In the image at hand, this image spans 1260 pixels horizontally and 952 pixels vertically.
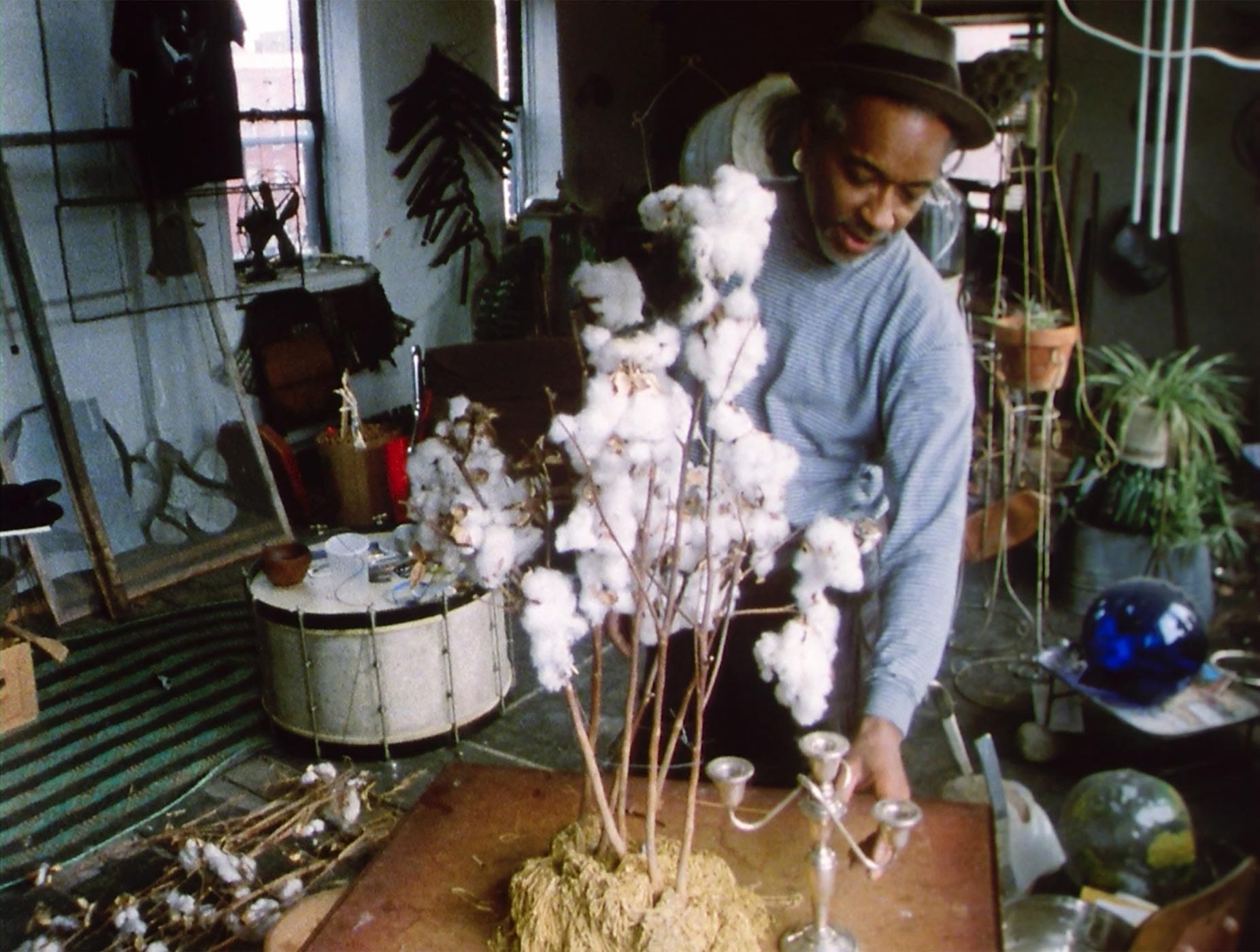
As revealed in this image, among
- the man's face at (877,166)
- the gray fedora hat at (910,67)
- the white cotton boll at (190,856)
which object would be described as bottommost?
the white cotton boll at (190,856)

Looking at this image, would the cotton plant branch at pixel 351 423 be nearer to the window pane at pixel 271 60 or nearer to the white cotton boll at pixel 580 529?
the window pane at pixel 271 60

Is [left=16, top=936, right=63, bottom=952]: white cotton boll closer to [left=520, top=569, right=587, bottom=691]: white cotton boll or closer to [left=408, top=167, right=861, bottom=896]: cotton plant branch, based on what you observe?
[left=408, top=167, right=861, bottom=896]: cotton plant branch

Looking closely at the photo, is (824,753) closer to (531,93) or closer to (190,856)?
(190,856)

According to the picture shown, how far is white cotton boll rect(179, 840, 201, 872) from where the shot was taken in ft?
10.6

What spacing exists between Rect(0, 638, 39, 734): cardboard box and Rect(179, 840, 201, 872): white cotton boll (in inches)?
47.8

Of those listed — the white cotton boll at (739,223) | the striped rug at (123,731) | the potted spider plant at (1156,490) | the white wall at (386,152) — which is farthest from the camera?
the white wall at (386,152)

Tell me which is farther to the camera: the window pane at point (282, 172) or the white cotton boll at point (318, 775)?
the window pane at point (282, 172)

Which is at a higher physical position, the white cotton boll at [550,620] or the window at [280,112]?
the window at [280,112]

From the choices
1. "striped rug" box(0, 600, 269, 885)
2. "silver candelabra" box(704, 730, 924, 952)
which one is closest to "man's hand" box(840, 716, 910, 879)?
"silver candelabra" box(704, 730, 924, 952)

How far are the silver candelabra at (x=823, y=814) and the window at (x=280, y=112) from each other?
5297 mm

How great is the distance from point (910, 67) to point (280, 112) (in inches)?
211

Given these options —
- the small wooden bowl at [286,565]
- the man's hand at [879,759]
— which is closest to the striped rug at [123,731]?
the small wooden bowl at [286,565]

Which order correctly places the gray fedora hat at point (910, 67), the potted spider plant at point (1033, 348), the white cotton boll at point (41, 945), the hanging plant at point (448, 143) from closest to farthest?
1. the gray fedora hat at point (910, 67)
2. the white cotton boll at point (41, 945)
3. the potted spider plant at point (1033, 348)
4. the hanging plant at point (448, 143)

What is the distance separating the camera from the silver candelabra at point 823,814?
1244mm
